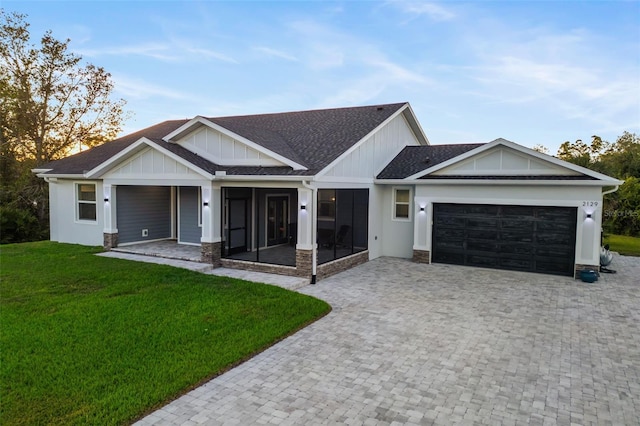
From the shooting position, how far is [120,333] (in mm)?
7094

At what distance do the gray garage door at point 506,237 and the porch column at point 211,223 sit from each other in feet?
24.0

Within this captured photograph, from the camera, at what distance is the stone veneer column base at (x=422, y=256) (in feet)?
47.2

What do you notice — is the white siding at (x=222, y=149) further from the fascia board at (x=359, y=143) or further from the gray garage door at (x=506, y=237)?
the gray garage door at (x=506, y=237)

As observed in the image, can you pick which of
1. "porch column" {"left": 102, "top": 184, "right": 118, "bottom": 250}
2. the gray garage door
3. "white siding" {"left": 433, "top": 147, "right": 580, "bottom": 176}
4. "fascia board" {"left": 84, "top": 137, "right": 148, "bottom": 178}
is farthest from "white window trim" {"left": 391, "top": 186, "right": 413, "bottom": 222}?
"porch column" {"left": 102, "top": 184, "right": 118, "bottom": 250}

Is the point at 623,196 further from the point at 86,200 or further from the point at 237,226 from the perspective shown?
the point at 86,200

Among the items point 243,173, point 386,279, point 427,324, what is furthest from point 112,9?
point 427,324

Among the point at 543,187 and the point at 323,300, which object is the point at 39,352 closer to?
the point at 323,300

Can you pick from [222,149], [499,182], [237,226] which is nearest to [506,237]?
[499,182]

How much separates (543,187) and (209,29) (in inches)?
554

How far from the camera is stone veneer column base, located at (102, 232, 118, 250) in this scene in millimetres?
14688

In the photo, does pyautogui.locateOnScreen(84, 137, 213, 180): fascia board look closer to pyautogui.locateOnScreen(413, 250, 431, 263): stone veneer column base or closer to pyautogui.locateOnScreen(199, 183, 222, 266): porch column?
pyautogui.locateOnScreen(199, 183, 222, 266): porch column

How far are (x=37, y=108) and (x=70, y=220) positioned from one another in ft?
44.3

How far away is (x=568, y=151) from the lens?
43250 millimetres

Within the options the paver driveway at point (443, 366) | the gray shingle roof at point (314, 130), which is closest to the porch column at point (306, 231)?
the gray shingle roof at point (314, 130)
